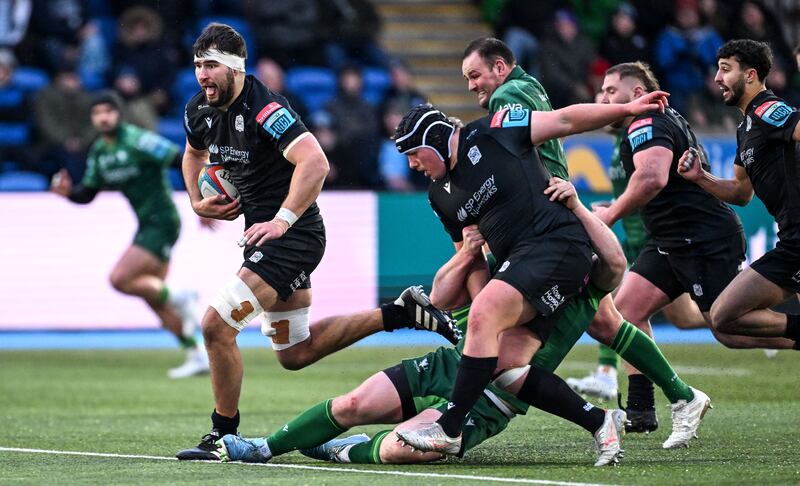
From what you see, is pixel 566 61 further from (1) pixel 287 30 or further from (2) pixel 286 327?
(2) pixel 286 327

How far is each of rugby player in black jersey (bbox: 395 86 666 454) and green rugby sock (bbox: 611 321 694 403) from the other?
0.83m

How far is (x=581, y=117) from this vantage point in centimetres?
722

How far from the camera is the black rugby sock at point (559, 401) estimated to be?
720 centimetres

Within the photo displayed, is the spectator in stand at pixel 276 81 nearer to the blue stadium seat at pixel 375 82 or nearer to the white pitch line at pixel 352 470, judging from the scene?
the blue stadium seat at pixel 375 82

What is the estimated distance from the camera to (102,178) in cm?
1388

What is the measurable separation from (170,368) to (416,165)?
739cm

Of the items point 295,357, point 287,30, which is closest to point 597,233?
point 295,357

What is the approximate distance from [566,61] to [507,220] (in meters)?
11.8

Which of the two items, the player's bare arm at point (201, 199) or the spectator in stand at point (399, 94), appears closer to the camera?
the player's bare arm at point (201, 199)

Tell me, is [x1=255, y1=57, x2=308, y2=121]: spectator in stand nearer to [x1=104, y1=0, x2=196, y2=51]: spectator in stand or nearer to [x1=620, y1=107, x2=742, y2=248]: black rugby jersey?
[x1=104, y1=0, x2=196, y2=51]: spectator in stand

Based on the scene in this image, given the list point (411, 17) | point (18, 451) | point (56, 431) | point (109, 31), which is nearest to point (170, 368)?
point (56, 431)

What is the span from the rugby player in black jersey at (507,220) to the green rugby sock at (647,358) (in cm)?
83

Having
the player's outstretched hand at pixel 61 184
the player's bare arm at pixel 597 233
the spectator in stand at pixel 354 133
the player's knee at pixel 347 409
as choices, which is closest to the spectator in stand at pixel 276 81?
the spectator in stand at pixel 354 133

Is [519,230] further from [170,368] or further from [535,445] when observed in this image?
[170,368]
